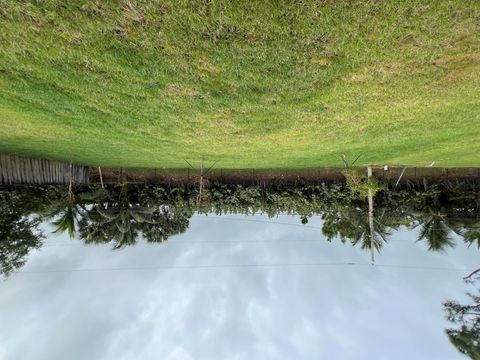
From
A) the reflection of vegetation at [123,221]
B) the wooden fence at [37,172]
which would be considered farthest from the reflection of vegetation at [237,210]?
the wooden fence at [37,172]

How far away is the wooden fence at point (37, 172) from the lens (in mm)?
12562

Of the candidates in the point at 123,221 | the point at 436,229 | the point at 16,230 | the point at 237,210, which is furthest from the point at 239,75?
the point at 16,230

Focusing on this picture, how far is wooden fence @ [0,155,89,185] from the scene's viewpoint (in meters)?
12.6

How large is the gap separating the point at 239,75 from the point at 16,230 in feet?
Result: 38.0

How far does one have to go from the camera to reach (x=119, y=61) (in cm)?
783

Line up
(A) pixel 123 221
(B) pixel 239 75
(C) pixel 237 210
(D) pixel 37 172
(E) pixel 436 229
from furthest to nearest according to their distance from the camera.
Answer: (C) pixel 237 210
(A) pixel 123 221
(E) pixel 436 229
(D) pixel 37 172
(B) pixel 239 75

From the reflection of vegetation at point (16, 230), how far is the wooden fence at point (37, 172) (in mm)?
934

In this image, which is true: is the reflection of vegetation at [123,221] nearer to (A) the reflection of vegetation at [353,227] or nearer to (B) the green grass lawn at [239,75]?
(B) the green grass lawn at [239,75]

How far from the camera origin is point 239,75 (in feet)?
27.3

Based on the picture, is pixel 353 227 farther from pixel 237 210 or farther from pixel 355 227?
pixel 237 210

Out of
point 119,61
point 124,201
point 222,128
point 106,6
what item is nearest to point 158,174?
point 124,201

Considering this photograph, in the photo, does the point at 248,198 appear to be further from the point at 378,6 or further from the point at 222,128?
the point at 378,6


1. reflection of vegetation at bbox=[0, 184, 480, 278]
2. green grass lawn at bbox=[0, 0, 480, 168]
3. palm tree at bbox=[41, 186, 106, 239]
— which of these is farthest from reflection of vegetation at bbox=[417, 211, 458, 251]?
palm tree at bbox=[41, 186, 106, 239]

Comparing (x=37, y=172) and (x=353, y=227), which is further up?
(x=37, y=172)
